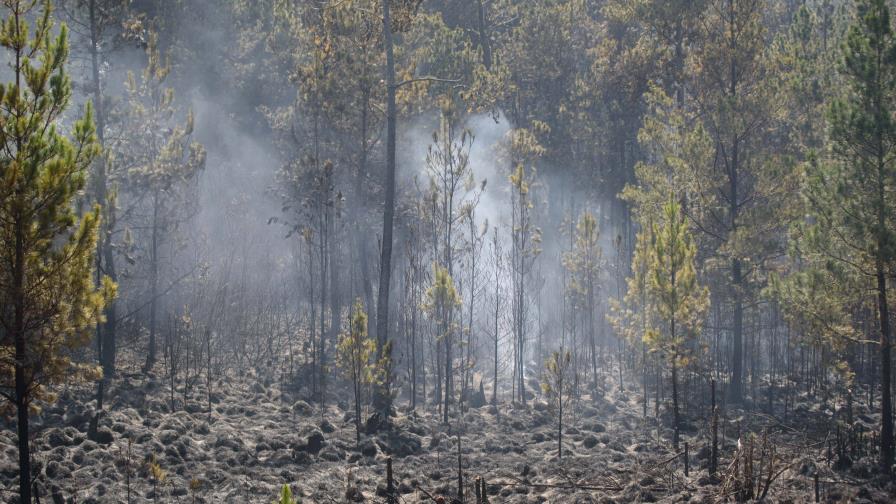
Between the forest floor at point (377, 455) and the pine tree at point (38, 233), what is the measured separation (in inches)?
106

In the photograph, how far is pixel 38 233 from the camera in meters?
9.31

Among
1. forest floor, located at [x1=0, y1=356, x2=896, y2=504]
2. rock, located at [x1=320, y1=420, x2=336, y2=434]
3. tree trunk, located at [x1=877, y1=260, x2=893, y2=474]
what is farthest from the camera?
rock, located at [x1=320, y1=420, x2=336, y2=434]

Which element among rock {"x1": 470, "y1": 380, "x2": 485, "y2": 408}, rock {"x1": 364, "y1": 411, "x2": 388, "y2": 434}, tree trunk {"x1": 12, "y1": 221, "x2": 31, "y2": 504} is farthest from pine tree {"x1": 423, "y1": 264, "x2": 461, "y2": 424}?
tree trunk {"x1": 12, "y1": 221, "x2": 31, "y2": 504}

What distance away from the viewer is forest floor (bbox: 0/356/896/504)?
12594mm

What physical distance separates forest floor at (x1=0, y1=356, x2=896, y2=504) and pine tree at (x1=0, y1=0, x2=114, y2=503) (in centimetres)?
270

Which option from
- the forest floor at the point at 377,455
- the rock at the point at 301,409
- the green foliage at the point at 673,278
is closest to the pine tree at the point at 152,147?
the rock at the point at 301,409

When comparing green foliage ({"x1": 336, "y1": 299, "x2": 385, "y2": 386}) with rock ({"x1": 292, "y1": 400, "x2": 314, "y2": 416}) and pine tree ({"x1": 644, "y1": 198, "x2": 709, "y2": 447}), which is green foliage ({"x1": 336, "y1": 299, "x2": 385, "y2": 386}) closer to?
rock ({"x1": 292, "y1": 400, "x2": 314, "y2": 416})

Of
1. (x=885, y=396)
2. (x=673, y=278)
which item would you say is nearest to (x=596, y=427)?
(x=673, y=278)

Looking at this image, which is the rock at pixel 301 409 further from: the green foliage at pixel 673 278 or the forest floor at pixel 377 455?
the green foliage at pixel 673 278

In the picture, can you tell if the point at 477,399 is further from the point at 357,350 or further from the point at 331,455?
the point at 331,455

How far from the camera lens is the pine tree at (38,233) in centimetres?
921

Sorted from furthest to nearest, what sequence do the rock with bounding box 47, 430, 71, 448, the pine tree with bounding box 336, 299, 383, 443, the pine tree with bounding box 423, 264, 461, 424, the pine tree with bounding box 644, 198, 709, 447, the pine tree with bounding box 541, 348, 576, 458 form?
the pine tree with bounding box 423, 264, 461, 424, the pine tree with bounding box 336, 299, 383, 443, the pine tree with bounding box 541, 348, 576, 458, the pine tree with bounding box 644, 198, 709, 447, the rock with bounding box 47, 430, 71, 448

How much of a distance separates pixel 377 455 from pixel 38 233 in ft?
29.2

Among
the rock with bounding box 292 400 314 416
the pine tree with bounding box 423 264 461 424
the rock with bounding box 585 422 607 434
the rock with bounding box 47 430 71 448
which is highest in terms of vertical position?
the pine tree with bounding box 423 264 461 424
